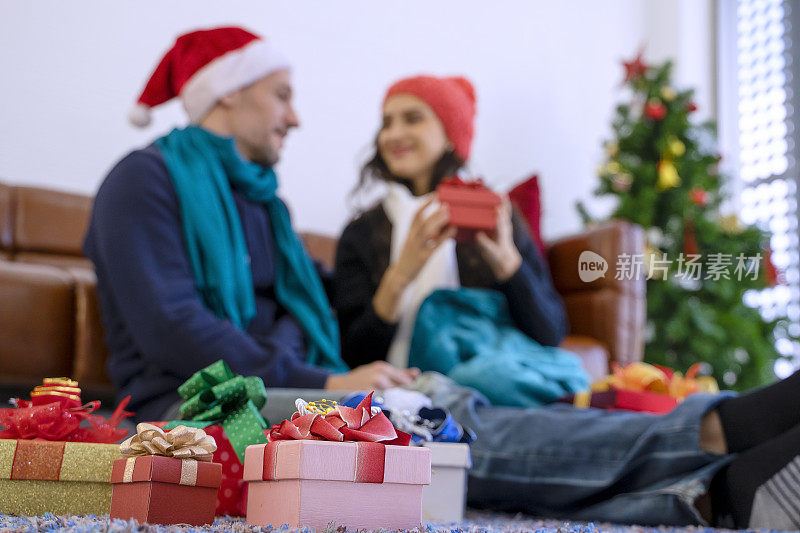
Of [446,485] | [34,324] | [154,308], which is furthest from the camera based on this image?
[34,324]

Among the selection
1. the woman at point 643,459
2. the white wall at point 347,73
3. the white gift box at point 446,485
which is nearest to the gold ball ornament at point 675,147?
the white wall at point 347,73

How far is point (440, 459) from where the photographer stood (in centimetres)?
81

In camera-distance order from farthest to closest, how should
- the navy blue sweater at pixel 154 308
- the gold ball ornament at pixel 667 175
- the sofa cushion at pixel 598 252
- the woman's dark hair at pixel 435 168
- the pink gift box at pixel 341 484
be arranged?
the gold ball ornament at pixel 667 175 < the sofa cushion at pixel 598 252 < the woman's dark hair at pixel 435 168 < the navy blue sweater at pixel 154 308 < the pink gift box at pixel 341 484

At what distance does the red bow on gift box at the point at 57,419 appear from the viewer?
0.65 meters

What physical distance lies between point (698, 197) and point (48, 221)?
6.52 ft

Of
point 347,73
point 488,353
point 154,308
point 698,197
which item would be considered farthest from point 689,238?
point 154,308

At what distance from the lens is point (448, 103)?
5.45 ft

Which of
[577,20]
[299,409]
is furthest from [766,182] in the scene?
[299,409]

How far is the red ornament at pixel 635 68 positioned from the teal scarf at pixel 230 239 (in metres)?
1.81

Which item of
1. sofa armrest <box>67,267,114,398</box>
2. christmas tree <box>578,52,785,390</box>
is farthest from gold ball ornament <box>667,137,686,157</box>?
sofa armrest <box>67,267,114,398</box>

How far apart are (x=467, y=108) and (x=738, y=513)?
1079 mm

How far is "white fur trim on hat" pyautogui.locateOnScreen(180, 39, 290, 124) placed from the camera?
1.40 meters

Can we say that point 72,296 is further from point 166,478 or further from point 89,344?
point 166,478

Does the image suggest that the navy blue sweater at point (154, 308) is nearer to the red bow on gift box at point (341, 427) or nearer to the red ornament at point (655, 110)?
the red bow on gift box at point (341, 427)
